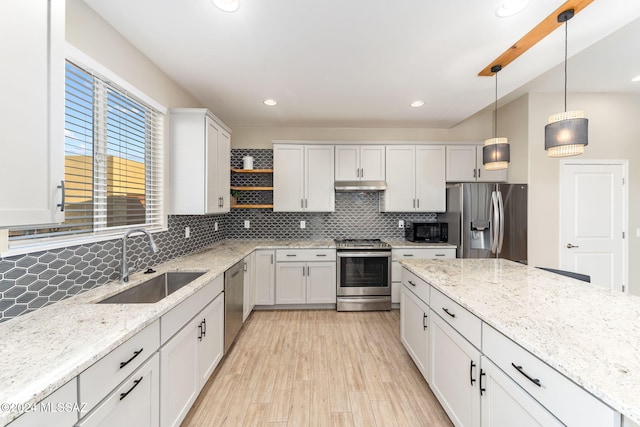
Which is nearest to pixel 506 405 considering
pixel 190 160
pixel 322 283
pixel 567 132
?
pixel 567 132

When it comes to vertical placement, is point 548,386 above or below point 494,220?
below

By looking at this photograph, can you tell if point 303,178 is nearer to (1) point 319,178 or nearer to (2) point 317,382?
(1) point 319,178

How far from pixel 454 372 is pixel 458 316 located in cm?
36

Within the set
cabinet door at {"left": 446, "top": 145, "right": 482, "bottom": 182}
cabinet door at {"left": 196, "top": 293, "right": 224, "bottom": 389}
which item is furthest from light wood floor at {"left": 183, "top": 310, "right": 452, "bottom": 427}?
cabinet door at {"left": 446, "top": 145, "right": 482, "bottom": 182}

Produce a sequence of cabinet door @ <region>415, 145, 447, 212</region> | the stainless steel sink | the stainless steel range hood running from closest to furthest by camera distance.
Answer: the stainless steel sink, the stainless steel range hood, cabinet door @ <region>415, 145, 447, 212</region>

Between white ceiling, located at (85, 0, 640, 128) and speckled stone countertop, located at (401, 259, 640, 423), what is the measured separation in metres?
1.77

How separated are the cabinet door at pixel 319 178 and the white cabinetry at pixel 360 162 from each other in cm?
14

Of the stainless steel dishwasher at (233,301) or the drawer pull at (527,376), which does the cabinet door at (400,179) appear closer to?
the stainless steel dishwasher at (233,301)

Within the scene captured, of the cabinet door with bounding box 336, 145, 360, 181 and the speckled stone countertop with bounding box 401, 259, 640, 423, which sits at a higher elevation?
the cabinet door with bounding box 336, 145, 360, 181

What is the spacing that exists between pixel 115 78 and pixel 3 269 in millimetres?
1410

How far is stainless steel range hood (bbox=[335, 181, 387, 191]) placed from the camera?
12.3ft

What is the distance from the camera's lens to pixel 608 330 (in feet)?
3.48

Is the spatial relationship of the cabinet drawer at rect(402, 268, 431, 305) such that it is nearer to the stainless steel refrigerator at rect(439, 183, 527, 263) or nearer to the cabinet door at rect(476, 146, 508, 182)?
the stainless steel refrigerator at rect(439, 183, 527, 263)

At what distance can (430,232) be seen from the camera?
151 inches
